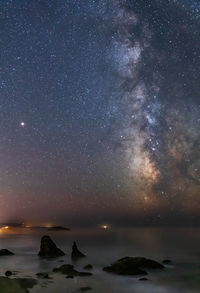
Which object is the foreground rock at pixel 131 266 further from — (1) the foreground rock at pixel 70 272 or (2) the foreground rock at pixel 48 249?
(2) the foreground rock at pixel 48 249

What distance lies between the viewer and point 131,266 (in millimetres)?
51531

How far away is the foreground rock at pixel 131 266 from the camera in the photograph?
50.2 metres

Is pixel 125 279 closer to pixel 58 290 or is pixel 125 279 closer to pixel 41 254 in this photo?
pixel 58 290

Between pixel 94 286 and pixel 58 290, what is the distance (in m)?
5.36

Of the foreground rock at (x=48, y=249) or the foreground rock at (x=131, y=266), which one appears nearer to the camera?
the foreground rock at (x=131, y=266)

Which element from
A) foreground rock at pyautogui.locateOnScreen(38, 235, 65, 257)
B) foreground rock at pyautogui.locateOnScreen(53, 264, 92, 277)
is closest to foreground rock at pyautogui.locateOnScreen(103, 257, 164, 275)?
foreground rock at pyautogui.locateOnScreen(53, 264, 92, 277)

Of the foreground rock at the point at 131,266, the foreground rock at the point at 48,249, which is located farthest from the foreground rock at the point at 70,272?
the foreground rock at the point at 48,249

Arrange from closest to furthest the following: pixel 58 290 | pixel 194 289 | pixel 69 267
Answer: pixel 58 290
pixel 194 289
pixel 69 267

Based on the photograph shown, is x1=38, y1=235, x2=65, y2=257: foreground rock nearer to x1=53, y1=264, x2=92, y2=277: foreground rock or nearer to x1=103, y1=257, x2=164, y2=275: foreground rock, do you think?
x1=103, y1=257, x2=164, y2=275: foreground rock

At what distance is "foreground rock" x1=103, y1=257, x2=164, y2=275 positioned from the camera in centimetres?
5025

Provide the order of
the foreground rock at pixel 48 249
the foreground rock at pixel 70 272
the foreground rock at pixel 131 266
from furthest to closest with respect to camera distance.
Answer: the foreground rock at pixel 48 249
the foreground rock at pixel 131 266
the foreground rock at pixel 70 272

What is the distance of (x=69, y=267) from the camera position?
5109 centimetres

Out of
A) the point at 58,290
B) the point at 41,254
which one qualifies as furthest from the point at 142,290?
the point at 41,254

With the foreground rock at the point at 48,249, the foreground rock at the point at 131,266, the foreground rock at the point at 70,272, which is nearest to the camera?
the foreground rock at the point at 70,272
